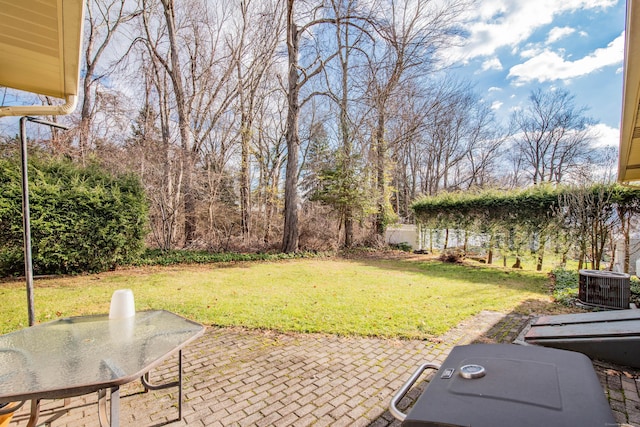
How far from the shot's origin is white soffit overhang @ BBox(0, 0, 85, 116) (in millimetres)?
1659

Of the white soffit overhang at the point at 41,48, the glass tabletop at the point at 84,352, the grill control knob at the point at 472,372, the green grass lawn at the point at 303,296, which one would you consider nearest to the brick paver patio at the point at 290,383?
the green grass lawn at the point at 303,296

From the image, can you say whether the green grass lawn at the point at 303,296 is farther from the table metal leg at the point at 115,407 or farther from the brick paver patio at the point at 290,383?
the table metal leg at the point at 115,407

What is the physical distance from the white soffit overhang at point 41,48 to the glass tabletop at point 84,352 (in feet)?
6.60

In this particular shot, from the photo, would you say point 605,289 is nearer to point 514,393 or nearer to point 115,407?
point 514,393

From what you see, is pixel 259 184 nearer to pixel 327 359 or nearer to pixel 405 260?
pixel 405 260

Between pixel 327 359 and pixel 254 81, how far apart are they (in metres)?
13.1

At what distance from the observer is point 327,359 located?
315 centimetres

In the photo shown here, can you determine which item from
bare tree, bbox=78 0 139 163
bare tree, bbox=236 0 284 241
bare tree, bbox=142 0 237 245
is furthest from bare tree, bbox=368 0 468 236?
bare tree, bbox=78 0 139 163

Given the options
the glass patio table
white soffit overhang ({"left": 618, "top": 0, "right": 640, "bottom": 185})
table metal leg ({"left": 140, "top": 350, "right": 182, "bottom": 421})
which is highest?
white soffit overhang ({"left": 618, "top": 0, "right": 640, "bottom": 185})

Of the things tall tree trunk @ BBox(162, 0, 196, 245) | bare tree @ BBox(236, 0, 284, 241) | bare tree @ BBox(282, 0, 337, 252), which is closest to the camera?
tall tree trunk @ BBox(162, 0, 196, 245)

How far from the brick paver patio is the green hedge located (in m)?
5.55

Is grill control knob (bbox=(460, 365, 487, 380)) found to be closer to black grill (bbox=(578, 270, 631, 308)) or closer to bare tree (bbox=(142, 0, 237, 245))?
black grill (bbox=(578, 270, 631, 308))

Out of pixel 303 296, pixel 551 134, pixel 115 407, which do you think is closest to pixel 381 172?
pixel 303 296

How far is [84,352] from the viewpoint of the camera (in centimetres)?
168
